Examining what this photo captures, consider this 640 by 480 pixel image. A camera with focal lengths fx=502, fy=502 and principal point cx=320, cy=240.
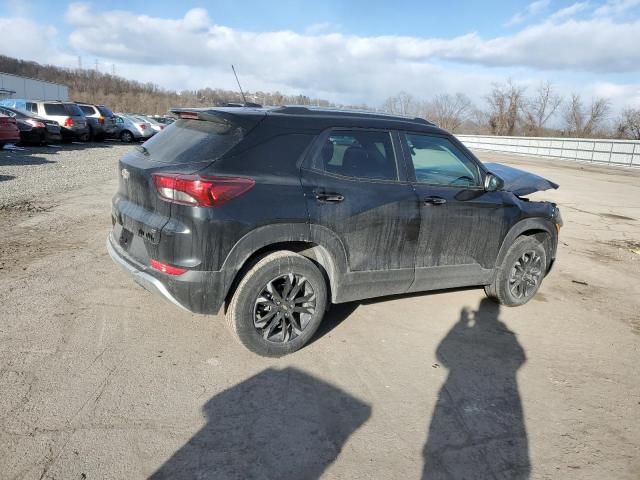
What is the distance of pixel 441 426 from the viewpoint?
10.3ft

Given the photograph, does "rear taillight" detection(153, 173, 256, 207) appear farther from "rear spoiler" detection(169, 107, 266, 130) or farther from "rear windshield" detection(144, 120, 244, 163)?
"rear spoiler" detection(169, 107, 266, 130)

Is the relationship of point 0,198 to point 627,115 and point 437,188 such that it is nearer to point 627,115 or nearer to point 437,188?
point 437,188

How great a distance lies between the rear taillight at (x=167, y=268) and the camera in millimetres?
3416

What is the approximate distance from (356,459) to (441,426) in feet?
2.17

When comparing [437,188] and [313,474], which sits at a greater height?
[437,188]

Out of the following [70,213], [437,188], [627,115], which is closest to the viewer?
[437,188]

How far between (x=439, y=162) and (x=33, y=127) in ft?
58.7

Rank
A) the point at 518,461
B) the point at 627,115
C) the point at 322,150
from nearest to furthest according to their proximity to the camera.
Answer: the point at 518,461 < the point at 322,150 < the point at 627,115

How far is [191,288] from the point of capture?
11.3ft

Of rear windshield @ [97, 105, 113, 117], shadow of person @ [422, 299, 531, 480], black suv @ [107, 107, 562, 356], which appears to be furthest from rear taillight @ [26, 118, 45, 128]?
shadow of person @ [422, 299, 531, 480]

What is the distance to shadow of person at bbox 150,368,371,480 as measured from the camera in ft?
8.70

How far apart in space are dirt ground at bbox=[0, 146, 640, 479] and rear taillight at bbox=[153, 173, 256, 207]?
1210mm

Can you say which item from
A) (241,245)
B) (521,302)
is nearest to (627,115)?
(521,302)

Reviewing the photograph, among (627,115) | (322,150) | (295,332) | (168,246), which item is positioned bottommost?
(295,332)
